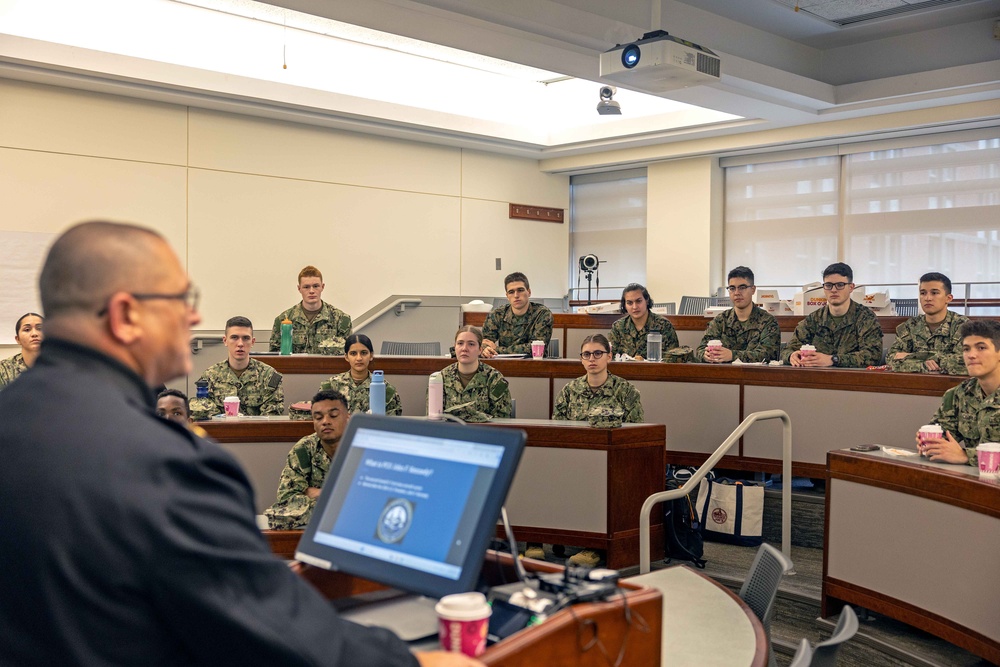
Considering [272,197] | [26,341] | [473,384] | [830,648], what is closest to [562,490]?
[473,384]

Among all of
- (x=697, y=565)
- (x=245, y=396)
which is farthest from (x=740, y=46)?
(x=245, y=396)

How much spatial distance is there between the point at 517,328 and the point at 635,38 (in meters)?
2.37

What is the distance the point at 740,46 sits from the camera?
6824 millimetres

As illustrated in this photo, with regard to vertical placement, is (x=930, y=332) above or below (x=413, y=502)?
above

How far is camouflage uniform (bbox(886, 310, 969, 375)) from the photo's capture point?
4898 mm

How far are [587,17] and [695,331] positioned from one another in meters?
2.82

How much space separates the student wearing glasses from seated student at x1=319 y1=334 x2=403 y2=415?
93.0 inches

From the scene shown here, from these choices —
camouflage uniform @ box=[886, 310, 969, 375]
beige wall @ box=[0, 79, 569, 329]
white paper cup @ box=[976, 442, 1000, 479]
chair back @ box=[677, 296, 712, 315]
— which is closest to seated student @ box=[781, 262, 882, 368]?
camouflage uniform @ box=[886, 310, 969, 375]

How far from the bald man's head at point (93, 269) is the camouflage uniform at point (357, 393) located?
4.03 meters

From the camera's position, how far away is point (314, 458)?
12.8ft

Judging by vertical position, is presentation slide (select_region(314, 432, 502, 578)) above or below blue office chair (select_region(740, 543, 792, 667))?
above

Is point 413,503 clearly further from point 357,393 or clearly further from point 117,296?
point 357,393

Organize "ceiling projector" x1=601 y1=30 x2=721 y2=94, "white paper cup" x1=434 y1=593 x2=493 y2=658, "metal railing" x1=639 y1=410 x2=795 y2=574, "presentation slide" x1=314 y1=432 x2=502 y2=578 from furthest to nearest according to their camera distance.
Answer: "ceiling projector" x1=601 y1=30 x2=721 y2=94 < "metal railing" x1=639 y1=410 x2=795 y2=574 < "presentation slide" x1=314 y1=432 x2=502 y2=578 < "white paper cup" x1=434 y1=593 x2=493 y2=658

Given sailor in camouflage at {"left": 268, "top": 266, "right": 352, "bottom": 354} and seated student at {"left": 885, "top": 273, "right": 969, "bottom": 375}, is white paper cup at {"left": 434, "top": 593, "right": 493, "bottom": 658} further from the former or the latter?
sailor in camouflage at {"left": 268, "top": 266, "right": 352, "bottom": 354}
